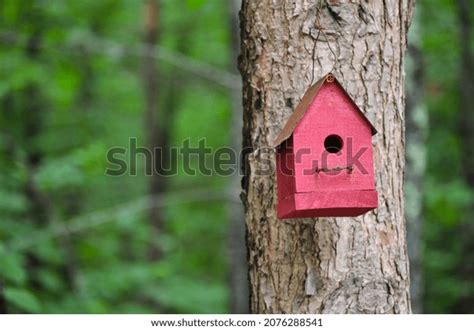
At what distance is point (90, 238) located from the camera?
23.6ft

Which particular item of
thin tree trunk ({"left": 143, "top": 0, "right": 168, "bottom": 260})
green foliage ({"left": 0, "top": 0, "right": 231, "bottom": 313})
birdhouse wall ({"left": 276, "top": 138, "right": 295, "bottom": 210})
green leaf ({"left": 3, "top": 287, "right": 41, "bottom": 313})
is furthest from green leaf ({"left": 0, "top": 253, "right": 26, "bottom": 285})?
thin tree trunk ({"left": 143, "top": 0, "right": 168, "bottom": 260})

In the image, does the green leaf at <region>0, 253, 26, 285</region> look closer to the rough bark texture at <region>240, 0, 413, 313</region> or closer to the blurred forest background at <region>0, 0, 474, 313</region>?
the blurred forest background at <region>0, 0, 474, 313</region>

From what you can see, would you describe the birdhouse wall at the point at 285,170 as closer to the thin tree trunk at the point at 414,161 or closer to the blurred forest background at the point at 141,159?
the blurred forest background at the point at 141,159

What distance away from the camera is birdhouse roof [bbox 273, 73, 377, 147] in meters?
2.47

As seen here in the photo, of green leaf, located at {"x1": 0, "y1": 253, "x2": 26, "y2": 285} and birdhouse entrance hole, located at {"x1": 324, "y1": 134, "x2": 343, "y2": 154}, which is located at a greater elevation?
birdhouse entrance hole, located at {"x1": 324, "y1": 134, "x2": 343, "y2": 154}

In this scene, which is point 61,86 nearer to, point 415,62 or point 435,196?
point 415,62

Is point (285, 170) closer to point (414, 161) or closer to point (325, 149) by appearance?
point (325, 149)

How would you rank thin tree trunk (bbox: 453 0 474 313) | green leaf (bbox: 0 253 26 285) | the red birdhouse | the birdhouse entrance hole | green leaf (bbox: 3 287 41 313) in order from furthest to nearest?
thin tree trunk (bbox: 453 0 474 313), green leaf (bbox: 0 253 26 285), green leaf (bbox: 3 287 41 313), the birdhouse entrance hole, the red birdhouse

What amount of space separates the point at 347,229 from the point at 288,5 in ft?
2.94

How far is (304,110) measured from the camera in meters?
2.48

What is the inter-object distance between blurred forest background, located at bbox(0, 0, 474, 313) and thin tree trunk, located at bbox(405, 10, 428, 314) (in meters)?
0.01

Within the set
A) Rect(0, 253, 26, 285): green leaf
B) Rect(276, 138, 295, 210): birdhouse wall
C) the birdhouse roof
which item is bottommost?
Rect(0, 253, 26, 285): green leaf

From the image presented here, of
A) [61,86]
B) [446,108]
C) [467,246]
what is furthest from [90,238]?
[446,108]

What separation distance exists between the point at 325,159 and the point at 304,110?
0.64 ft
